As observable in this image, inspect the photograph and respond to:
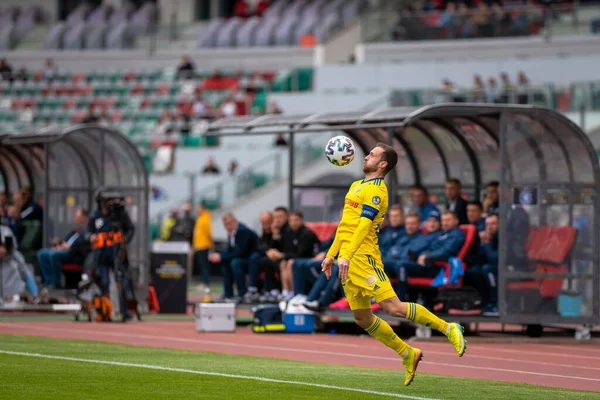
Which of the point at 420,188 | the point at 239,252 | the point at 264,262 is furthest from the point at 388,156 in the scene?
the point at 239,252

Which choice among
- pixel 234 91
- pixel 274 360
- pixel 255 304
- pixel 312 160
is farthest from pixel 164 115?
pixel 274 360

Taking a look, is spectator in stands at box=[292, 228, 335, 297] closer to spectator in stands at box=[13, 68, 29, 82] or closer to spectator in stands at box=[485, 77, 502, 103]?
spectator in stands at box=[485, 77, 502, 103]

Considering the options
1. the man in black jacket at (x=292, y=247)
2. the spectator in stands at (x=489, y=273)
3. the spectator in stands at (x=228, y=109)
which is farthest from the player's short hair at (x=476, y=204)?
the spectator in stands at (x=228, y=109)

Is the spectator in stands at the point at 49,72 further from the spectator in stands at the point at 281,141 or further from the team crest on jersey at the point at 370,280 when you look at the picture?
the team crest on jersey at the point at 370,280

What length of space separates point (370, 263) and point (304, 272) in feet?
27.5

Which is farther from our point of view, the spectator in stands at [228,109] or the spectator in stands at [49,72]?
the spectator in stands at [49,72]

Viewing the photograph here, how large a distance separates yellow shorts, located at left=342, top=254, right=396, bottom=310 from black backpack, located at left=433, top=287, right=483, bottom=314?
640 cm

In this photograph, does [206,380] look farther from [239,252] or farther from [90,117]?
[90,117]

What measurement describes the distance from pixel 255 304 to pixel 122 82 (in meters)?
26.9

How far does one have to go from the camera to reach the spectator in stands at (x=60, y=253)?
2384 centimetres

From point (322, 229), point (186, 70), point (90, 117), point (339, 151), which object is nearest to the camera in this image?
point (339, 151)

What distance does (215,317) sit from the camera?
64.4 ft

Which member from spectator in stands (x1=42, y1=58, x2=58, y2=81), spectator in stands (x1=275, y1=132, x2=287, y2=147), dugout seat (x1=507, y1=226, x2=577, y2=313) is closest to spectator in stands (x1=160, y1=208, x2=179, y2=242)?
spectator in stands (x1=275, y1=132, x2=287, y2=147)

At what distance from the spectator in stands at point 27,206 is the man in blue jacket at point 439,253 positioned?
915 cm
